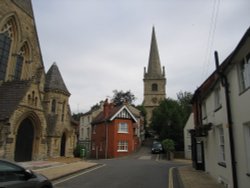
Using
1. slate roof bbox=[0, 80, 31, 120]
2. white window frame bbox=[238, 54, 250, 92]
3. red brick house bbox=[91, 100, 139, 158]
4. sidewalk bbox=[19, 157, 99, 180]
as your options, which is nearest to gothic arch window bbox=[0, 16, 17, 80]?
slate roof bbox=[0, 80, 31, 120]

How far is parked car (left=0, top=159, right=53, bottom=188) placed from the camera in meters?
5.61

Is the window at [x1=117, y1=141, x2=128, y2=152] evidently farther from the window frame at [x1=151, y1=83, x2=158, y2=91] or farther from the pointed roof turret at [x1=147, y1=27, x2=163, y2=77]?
the pointed roof turret at [x1=147, y1=27, x2=163, y2=77]

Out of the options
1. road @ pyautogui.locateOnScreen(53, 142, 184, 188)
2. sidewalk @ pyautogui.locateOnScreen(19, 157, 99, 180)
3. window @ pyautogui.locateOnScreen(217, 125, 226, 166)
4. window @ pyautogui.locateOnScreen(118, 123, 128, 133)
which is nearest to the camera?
road @ pyautogui.locateOnScreen(53, 142, 184, 188)

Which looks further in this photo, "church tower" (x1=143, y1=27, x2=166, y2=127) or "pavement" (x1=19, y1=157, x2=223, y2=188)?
"church tower" (x1=143, y1=27, x2=166, y2=127)

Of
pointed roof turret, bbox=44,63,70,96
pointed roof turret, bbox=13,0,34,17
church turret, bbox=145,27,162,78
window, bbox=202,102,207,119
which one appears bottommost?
window, bbox=202,102,207,119

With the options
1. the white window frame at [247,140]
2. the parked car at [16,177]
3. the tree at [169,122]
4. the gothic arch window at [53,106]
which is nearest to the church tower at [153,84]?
the tree at [169,122]

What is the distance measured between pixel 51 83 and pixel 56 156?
7821 millimetres

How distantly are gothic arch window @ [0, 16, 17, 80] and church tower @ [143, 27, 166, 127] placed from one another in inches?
2179

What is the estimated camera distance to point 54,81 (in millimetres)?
27812

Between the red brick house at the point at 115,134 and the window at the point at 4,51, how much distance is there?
2077 centimetres

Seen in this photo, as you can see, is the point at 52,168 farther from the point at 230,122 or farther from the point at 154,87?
the point at 154,87

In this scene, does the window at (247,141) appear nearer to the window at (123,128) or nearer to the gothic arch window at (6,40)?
the gothic arch window at (6,40)

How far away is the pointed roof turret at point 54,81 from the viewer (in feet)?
88.1

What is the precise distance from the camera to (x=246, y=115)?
332 inches
